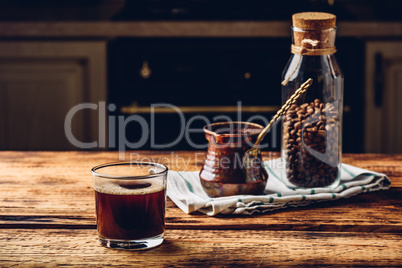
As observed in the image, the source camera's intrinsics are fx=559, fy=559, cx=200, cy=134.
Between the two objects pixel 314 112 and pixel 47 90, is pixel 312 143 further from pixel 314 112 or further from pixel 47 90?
pixel 47 90

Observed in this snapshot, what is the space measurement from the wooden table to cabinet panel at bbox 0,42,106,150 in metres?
1.44

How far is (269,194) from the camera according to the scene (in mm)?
966

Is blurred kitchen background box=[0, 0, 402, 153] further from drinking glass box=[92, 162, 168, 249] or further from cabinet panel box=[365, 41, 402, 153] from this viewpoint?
drinking glass box=[92, 162, 168, 249]

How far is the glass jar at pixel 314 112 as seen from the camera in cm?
99

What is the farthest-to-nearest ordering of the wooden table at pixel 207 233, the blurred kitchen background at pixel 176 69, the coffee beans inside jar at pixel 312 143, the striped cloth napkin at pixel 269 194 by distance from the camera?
the blurred kitchen background at pixel 176 69, the coffee beans inside jar at pixel 312 143, the striped cloth napkin at pixel 269 194, the wooden table at pixel 207 233

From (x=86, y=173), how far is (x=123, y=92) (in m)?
1.32

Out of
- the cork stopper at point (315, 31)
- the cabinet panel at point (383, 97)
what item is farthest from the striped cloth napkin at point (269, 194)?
the cabinet panel at point (383, 97)

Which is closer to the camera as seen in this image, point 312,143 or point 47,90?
point 312,143

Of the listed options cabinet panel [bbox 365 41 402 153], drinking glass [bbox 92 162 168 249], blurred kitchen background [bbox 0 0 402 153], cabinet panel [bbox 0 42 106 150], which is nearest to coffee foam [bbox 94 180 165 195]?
drinking glass [bbox 92 162 168 249]

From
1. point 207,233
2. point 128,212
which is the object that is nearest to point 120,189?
point 128,212

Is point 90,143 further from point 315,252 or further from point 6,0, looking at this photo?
point 315,252

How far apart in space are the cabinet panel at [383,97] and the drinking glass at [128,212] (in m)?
1.87

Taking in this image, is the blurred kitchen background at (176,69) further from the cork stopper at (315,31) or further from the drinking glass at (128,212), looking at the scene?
the drinking glass at (128,212)

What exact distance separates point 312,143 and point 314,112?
56 mm
